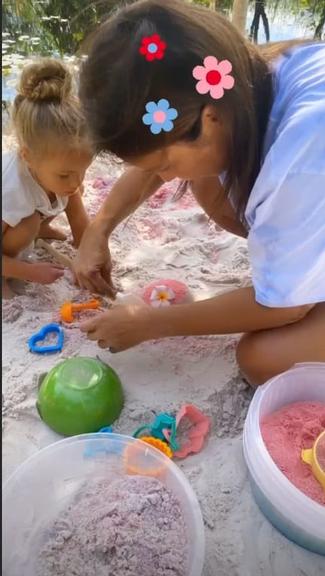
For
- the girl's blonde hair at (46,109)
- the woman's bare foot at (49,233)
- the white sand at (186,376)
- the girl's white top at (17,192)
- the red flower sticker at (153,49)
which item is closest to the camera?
the red flower sticker at (153,49)

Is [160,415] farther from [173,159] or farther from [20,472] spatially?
[173,159]

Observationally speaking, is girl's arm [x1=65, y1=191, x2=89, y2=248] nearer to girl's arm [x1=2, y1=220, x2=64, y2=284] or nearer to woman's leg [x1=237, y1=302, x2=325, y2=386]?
girl's arm [x1=2, y1=220, x2=64, y2=284]

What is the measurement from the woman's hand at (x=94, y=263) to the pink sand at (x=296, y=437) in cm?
50

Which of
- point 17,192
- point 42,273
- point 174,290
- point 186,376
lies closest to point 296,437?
point 186,376

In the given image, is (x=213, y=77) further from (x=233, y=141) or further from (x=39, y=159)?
(x=39, y=159)

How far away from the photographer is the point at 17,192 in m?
1.31

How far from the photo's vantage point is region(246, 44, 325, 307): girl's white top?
0.84 meters

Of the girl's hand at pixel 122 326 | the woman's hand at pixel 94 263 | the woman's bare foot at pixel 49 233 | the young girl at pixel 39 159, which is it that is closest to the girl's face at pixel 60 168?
the young girl at pixel 39 159

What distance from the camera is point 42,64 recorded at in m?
1.25

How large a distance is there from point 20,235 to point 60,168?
21 centimetres

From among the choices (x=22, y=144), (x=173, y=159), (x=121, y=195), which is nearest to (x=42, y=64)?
(x=22, y=144)

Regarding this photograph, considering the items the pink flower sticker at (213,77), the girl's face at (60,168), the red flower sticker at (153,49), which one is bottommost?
the girl's face at (60,168)

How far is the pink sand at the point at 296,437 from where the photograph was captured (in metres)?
0.92

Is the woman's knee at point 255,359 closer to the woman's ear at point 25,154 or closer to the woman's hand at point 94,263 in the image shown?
the woman's hand at point 94,263
